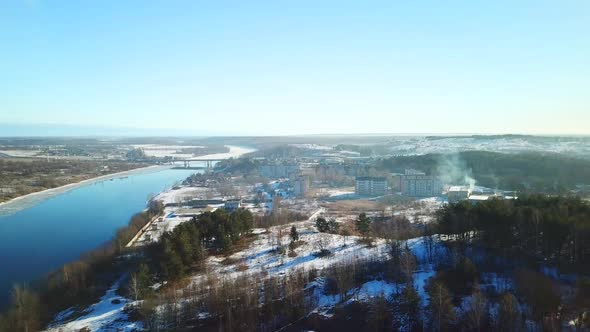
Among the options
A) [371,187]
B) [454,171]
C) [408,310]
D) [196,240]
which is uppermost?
[196,240]

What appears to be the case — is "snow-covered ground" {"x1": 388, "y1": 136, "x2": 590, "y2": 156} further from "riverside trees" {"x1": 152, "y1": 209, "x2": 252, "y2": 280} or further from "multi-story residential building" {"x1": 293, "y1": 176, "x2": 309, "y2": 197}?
"riverside trees" {"x1": 152, "y1": 209, "x2": 252, "y2": 280}

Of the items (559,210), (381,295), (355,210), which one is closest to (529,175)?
(355,210)

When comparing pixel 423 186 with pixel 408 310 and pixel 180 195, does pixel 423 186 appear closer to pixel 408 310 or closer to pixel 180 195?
pixel 180 195

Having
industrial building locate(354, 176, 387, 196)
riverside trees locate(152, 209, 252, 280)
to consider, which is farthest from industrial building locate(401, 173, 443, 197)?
riverside trees locate(152, 209, 252, 280)

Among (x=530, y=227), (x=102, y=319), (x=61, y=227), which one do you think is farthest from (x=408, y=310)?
(x=61, y=227)

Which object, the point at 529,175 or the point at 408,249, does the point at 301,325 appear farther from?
the point at 529,175
